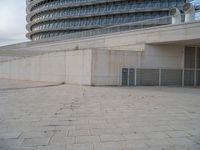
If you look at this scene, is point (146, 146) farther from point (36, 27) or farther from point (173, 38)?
point (36, 27)

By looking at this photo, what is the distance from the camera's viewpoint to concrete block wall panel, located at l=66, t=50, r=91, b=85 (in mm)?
24173

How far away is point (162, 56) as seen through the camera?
26328 millimetres

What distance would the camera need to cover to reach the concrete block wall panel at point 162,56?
1013 inches

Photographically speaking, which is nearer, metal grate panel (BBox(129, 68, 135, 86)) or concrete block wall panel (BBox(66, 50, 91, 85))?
concrete block wall panel (BBox(66, 50, 91, 85))

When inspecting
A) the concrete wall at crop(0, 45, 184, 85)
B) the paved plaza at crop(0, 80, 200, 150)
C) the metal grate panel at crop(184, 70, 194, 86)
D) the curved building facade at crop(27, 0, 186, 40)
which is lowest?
the paved plaza at crop(0, 80, 200, 150)

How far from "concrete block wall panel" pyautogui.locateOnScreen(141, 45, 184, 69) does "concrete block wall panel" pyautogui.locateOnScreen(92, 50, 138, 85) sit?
1145 mm

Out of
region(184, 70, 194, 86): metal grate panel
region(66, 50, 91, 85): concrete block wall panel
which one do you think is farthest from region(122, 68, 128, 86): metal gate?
region(184, 70, 194, 86): metal grate panel

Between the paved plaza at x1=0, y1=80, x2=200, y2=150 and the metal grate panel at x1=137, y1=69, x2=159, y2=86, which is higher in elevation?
the metal grate panel at x1=137, y1=69, x2=159, y2=86

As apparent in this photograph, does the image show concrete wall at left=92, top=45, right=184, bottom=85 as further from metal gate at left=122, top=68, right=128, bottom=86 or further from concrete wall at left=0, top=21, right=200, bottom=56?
concrete wall at left=0, top=21, right=200, bottom=56

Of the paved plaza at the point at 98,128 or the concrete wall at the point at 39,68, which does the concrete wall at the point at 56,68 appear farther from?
the paved plaza at the point at 98,128

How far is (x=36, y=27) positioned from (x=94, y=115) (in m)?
62.8

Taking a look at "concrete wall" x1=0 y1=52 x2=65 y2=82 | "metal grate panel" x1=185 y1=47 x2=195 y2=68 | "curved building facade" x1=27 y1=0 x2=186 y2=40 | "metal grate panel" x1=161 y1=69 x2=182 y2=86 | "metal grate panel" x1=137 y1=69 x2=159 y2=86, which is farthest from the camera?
"curved building facade" x1=27 y1=0 x2=186 y2=40

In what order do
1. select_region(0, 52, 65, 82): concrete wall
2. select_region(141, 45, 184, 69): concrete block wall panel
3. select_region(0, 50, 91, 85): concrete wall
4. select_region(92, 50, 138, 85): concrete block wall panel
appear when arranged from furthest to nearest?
select_region(0, 52, 65, 82): concrete wall < select_region(141, 45, 184, 69): concrete block wall panel < select_region(0, 50, 91, 85): concrete wall < select_region(92, 50, 138, 85): concrete block wall panel

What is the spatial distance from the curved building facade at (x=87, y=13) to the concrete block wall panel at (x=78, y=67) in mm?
29646
